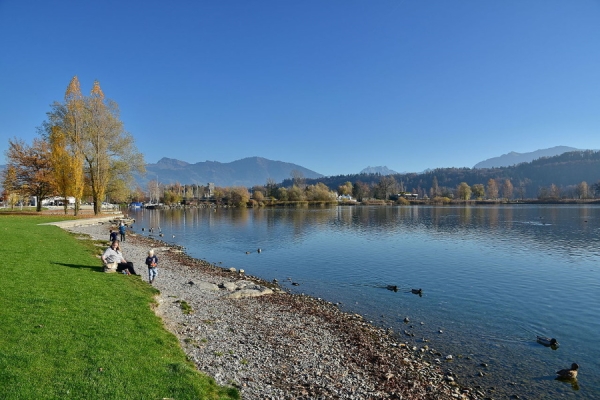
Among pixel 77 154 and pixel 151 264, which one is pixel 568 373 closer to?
pixel 151 264

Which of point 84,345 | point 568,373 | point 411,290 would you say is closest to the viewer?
point 84,345

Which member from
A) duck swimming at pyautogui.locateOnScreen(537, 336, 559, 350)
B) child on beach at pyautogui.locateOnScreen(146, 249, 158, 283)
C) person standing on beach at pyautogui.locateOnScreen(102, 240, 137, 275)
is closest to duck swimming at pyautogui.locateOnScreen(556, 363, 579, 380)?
duck swimming at pyautogui.locateOnScreen(537, 336, 559, 350)

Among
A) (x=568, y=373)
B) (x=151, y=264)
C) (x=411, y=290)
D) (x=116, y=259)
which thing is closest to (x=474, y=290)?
(x=411, y=290)

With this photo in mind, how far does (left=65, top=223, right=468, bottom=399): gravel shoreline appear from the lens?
1066 cm

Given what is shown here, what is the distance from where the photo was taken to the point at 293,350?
13297 mm

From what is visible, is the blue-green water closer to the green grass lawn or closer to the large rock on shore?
the large rock on shore

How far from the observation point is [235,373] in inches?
420

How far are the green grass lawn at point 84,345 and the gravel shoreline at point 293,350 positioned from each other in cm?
106

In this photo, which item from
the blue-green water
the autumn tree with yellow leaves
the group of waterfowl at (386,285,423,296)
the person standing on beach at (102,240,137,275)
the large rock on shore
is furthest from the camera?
the autumn tree with yellow leaves

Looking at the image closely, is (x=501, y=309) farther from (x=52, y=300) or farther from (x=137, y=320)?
(x=52, y=300)

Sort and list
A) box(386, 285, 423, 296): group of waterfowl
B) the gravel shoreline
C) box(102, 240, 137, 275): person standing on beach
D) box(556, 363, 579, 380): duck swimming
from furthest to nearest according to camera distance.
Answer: box(386, 285, 423, 296): group of waterfowl < box(102, 240, 137, 275): person standing on beach < box(556, 363, 579, 380): duck swimming < the gravel shoreline

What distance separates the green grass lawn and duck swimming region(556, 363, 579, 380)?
12.1 meters

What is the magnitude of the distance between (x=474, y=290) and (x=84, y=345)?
78.8 ft

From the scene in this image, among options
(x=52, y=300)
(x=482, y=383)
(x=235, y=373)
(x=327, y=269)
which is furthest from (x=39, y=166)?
(x=482, y=383)
